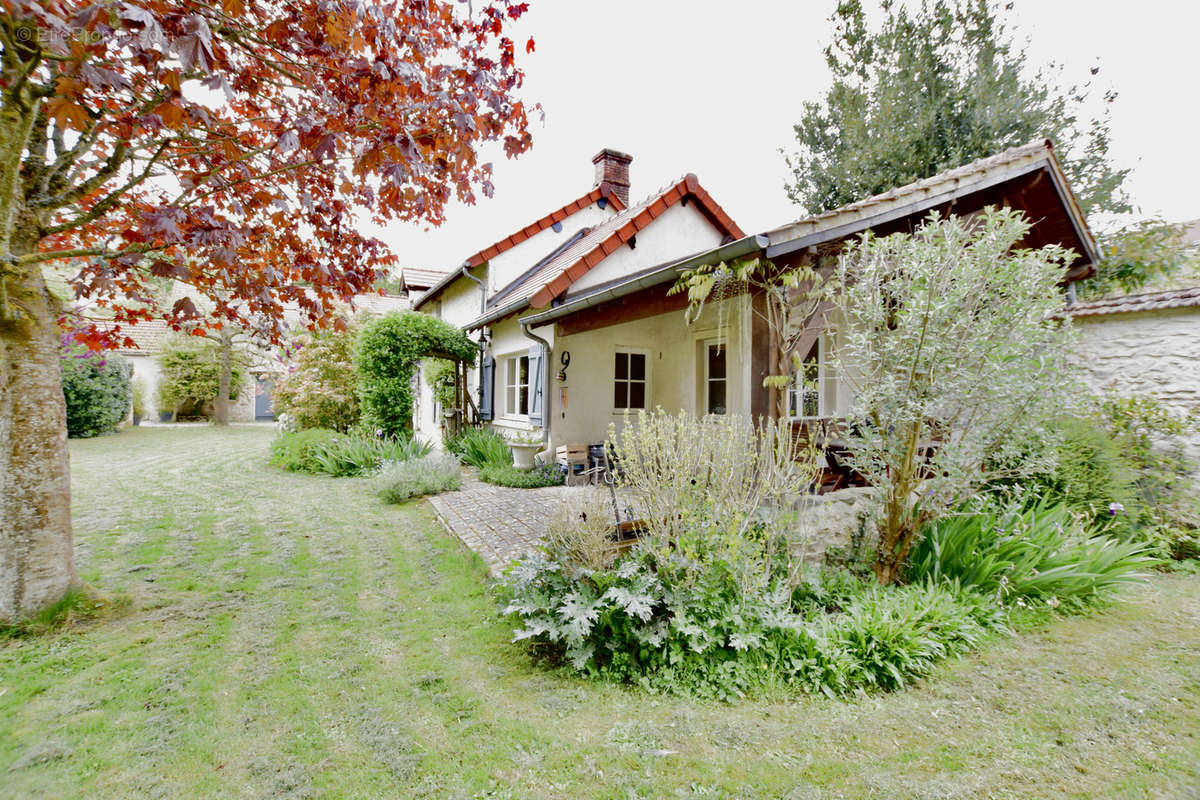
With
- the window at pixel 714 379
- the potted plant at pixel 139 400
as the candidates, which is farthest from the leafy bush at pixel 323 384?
the potted plant at pixel 139 400

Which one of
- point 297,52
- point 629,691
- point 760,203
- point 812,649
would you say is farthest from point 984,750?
point 760,203

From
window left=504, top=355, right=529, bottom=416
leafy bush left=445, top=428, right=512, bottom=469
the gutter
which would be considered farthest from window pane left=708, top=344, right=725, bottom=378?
leafy bush left=445, top=428, right=512, bottom=469

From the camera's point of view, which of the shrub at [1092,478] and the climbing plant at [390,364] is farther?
the climbing plant at [390,364]

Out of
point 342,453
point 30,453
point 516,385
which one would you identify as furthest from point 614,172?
point 30,453

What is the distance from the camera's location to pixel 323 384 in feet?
40.7

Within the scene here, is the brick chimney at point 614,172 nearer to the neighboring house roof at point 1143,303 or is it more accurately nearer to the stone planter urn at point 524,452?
the stone planter urn at point 524,452

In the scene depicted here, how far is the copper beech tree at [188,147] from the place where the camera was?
251cm

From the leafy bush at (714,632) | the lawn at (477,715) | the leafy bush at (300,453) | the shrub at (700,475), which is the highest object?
the shrub at (700,475)

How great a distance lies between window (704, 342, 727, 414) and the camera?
7.91m

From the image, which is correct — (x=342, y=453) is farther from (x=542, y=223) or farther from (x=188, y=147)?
(x=188, y=147)

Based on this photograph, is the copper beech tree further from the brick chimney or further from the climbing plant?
the brick chimney

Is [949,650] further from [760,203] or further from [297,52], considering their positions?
[760,203]

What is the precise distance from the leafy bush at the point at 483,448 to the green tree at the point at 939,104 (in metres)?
10.6

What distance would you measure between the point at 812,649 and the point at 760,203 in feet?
58.8
